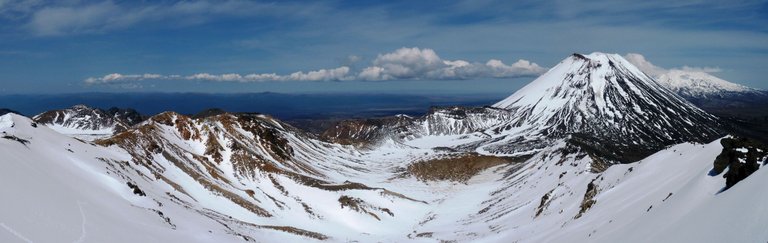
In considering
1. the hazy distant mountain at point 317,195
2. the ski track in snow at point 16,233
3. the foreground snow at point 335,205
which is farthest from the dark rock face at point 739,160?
the ski track in snow at point 16,233

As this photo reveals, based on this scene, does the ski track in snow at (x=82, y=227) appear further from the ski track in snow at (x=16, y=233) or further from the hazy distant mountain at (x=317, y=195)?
the ski track in snow at (x=16, y=233)

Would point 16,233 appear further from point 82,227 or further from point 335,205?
point 335,205

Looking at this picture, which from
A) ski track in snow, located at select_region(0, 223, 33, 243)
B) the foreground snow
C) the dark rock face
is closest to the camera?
ski track in snow, located at select_region(0, 223, 33, 243)

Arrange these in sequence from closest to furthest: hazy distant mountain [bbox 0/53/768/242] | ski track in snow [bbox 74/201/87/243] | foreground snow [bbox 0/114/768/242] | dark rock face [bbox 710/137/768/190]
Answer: dark rock face [bbox 710/137/768/190] < foreground snow [bbox 0/114/768/242] < hazy distant mountain [bbox 0/53/768/242] < ski track in snow [bbox 74/201/87/243]

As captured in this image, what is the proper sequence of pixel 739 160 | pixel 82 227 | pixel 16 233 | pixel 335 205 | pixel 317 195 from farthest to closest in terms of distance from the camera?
pixel 317 195 < pixel 335 205 < pixel 82 227 < pixel 739 160 < pixel 16 233

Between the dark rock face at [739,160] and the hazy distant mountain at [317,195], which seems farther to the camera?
the hazy distant mountain at [317,195]

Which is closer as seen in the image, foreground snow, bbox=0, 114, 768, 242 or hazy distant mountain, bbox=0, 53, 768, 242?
foreground snow, bbox=0, 114, 768, 242

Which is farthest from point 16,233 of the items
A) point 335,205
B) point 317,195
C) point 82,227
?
point 317,195

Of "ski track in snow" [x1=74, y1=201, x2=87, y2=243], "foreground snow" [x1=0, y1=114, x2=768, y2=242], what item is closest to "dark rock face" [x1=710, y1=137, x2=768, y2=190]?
"foreground snow" [x1=0, y1=114, x2=768, y2=242]

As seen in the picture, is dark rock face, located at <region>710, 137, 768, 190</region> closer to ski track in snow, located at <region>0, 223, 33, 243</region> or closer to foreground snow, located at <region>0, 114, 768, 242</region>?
foreground snow, located at <region>0, 114, 768, 242</region>
